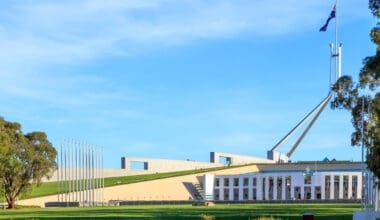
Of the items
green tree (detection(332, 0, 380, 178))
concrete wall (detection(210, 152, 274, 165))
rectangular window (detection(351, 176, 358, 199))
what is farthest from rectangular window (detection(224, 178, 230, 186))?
green tree (detection(332, 0, 380, 178))

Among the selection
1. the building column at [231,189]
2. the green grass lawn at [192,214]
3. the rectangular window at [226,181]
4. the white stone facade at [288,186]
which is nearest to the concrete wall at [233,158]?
the rectangular window at [226,181]

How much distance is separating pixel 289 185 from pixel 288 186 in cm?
21

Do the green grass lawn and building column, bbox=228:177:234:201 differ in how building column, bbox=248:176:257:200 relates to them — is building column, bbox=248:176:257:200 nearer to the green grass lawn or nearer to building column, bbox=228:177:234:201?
building column, bbox=228:177:234:201

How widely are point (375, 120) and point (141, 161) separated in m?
110

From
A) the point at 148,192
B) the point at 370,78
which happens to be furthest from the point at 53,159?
the point at 370,78

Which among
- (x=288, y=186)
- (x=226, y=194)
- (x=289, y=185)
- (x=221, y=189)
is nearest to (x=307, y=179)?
(x=289, y=185)

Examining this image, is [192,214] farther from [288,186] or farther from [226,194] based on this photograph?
[226,194]

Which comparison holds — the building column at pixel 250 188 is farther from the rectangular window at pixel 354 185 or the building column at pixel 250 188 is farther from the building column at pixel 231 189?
the rectangular window at pixel 354 185

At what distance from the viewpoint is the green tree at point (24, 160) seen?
66562 mm

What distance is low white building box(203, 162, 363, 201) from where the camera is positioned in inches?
3834

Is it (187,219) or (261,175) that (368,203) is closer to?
(187,219)

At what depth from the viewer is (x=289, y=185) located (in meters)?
102

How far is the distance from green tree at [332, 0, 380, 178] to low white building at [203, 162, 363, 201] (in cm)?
6447

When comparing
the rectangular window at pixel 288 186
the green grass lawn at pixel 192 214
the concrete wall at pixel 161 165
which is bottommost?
the rectangular window at pixel 288 186
